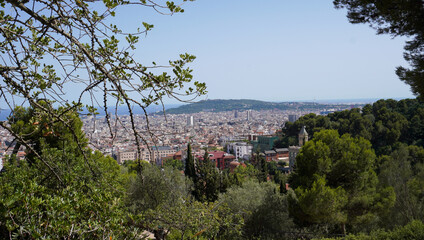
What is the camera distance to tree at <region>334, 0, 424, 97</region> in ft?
14.4

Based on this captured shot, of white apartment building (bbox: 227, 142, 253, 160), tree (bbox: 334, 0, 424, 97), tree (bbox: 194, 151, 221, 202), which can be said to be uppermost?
tree (bbox: 334, 0, 424, 97)

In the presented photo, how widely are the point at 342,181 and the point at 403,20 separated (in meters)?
4.71

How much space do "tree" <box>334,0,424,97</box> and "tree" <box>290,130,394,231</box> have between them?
10.5 ft

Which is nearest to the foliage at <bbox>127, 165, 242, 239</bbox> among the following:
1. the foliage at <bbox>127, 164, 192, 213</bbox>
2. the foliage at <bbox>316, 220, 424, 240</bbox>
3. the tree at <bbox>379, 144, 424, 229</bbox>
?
the foliage at <bbox>127, 164, 192, 213</bbox>

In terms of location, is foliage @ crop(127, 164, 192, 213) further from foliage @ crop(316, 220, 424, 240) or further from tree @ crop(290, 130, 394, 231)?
foliage @ crop(316, 220, 424, 240)

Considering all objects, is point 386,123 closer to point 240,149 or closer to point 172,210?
point 172,210

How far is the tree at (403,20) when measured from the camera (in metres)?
4.38

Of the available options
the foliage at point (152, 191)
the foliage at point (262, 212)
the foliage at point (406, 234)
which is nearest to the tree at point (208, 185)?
the foliage at point (152, 191)

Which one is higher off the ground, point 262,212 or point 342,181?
point 342,181

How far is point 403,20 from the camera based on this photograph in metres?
4.59

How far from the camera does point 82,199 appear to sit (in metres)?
2.52

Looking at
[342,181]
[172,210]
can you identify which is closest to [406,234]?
[342,181]

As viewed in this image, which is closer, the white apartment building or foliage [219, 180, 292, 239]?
foliage [219, 180, 292, 239]

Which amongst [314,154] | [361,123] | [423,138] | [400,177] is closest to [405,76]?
[314,154]
